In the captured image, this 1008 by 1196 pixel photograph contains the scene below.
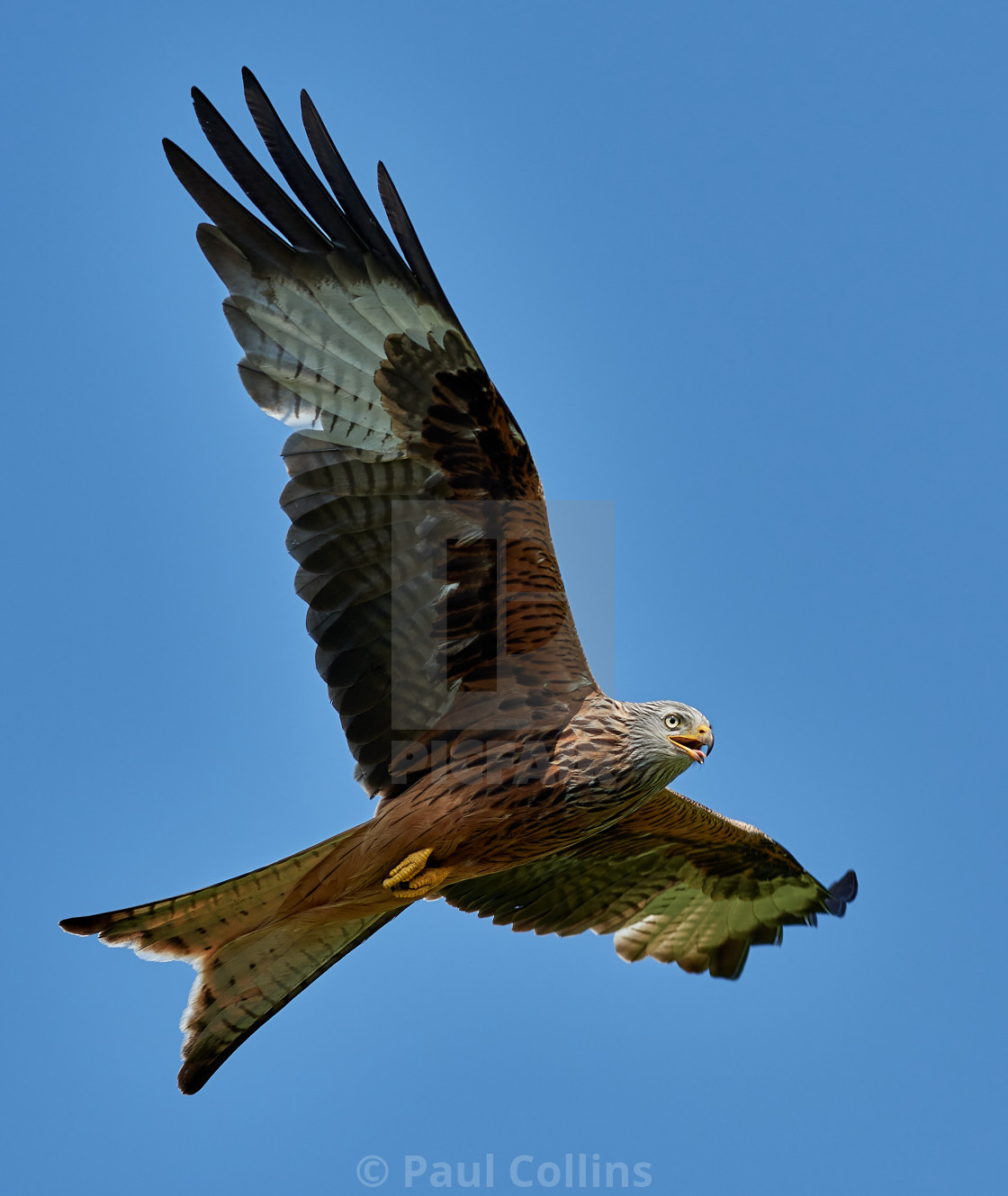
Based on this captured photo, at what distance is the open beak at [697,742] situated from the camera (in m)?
8.62

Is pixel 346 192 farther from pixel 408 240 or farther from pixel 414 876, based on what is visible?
pixel 414 876

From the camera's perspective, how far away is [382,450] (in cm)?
822

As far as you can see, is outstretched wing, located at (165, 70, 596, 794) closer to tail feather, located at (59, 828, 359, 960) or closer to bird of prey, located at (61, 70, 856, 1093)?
bird of prey, located at (61, 70, 856, 1093)

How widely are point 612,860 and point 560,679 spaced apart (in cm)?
243

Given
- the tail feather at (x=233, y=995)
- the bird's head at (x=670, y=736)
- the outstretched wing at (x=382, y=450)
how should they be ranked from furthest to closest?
the tail feather at (x=233, y=995) < the bird's head at (x=670, y=736) < the outstretched wing at (x=382, y=450)

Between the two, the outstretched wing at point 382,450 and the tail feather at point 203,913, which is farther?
the tail feather at point 203,913

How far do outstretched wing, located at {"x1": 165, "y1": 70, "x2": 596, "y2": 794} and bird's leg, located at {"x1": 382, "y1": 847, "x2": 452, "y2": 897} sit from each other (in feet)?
2.83

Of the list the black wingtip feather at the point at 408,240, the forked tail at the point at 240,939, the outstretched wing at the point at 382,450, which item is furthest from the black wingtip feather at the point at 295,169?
the forked tail at the point at 240,939

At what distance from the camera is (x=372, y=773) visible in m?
8.95

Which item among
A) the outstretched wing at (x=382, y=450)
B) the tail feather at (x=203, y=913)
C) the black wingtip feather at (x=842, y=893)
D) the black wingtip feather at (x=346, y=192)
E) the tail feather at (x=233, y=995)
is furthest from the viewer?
the black wingtip feather at (x=842, y=893)

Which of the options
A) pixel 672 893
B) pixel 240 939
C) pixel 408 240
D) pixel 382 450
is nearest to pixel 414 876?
pixel 240 939

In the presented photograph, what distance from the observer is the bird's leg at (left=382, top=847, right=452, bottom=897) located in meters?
8.48

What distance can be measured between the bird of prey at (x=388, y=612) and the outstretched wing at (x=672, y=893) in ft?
3.98

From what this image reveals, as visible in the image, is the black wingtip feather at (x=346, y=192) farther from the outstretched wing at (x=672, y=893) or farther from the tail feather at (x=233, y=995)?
the outstretched wing at (x=672, y=893)
